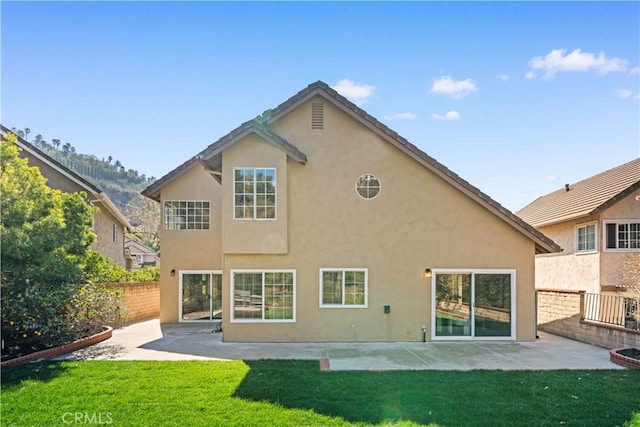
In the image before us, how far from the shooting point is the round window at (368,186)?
48.6 feet

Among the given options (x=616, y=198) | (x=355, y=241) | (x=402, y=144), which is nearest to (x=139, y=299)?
(x=355, y=241)

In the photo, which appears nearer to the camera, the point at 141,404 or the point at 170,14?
the point at 141,404

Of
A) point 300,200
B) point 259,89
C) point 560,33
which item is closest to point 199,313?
point 300,200

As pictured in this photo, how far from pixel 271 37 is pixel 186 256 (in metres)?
9.99

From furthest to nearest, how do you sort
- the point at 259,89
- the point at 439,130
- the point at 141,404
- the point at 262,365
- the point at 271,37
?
1. the point at 439,130
2. the point at 259,89
3. the point at 271,37
4. the point at 262,365
5. the point at 141,404

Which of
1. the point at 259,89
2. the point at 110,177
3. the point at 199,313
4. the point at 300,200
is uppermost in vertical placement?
the point at 110,177

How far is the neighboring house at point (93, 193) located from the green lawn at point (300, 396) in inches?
455

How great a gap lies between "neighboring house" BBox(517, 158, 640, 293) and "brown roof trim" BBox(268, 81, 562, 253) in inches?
228

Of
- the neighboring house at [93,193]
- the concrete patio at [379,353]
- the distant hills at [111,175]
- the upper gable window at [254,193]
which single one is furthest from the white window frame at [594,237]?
the distant hills at [111,175]

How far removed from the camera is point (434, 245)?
14797 millimetres

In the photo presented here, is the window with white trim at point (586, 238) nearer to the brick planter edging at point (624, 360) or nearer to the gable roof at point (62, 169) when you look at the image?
the brick planter edging at point (624, 360)

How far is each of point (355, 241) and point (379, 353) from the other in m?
3.80

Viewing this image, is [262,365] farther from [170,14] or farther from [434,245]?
[170,14]

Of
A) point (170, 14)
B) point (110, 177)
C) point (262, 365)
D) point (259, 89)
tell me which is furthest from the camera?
point (110, 177)
